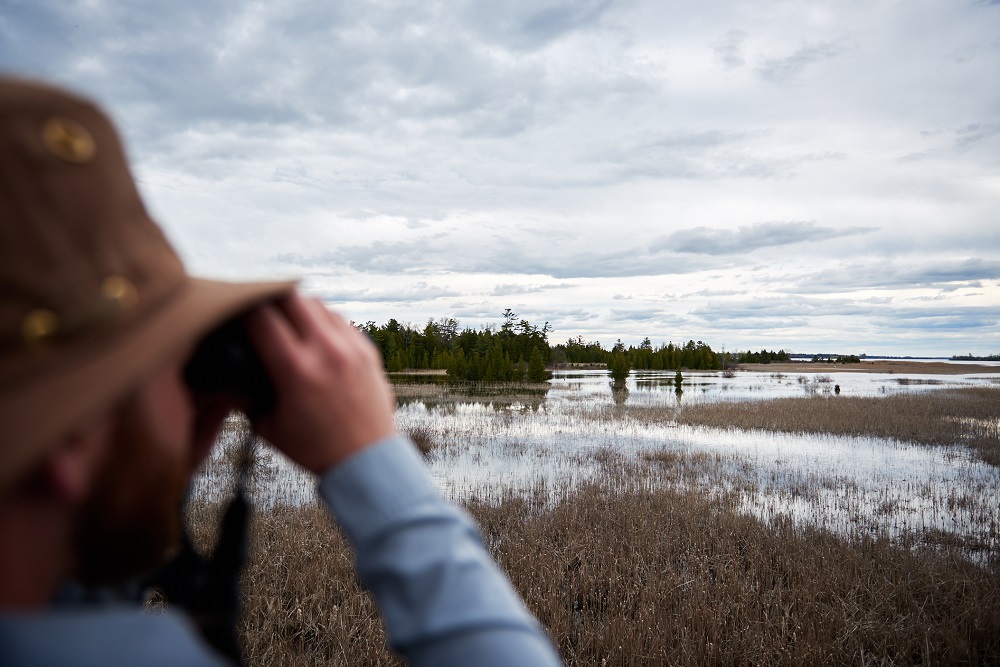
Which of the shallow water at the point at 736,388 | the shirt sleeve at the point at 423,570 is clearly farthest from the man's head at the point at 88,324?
the shallow water at the point at 736,388

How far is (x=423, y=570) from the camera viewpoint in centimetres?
66

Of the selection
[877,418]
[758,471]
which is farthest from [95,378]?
[877,418]

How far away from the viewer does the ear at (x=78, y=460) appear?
518 millimetres

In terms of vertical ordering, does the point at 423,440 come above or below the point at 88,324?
below

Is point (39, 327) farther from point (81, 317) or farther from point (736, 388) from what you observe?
point (736, 388)

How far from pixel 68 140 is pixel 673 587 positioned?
6449 mm

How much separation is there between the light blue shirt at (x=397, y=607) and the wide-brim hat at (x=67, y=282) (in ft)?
0.73

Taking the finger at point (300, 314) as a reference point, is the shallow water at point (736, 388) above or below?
below

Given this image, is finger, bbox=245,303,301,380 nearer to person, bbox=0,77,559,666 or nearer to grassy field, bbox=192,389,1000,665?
person, bbox=0,77,559,666

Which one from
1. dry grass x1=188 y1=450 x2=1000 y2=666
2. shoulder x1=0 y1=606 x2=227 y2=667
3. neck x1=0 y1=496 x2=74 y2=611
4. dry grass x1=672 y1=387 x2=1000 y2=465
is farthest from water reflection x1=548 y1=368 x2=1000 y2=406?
neck x1=0 y1=496 x2=74 y2=611

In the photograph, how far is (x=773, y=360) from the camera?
161 meters

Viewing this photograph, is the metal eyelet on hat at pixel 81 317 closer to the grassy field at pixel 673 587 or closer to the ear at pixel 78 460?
the ear at pixel 78 460

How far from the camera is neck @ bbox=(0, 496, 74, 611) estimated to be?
0.52m

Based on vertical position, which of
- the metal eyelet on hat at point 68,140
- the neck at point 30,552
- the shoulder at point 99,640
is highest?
the metal eyelet on hat at point 68,140
